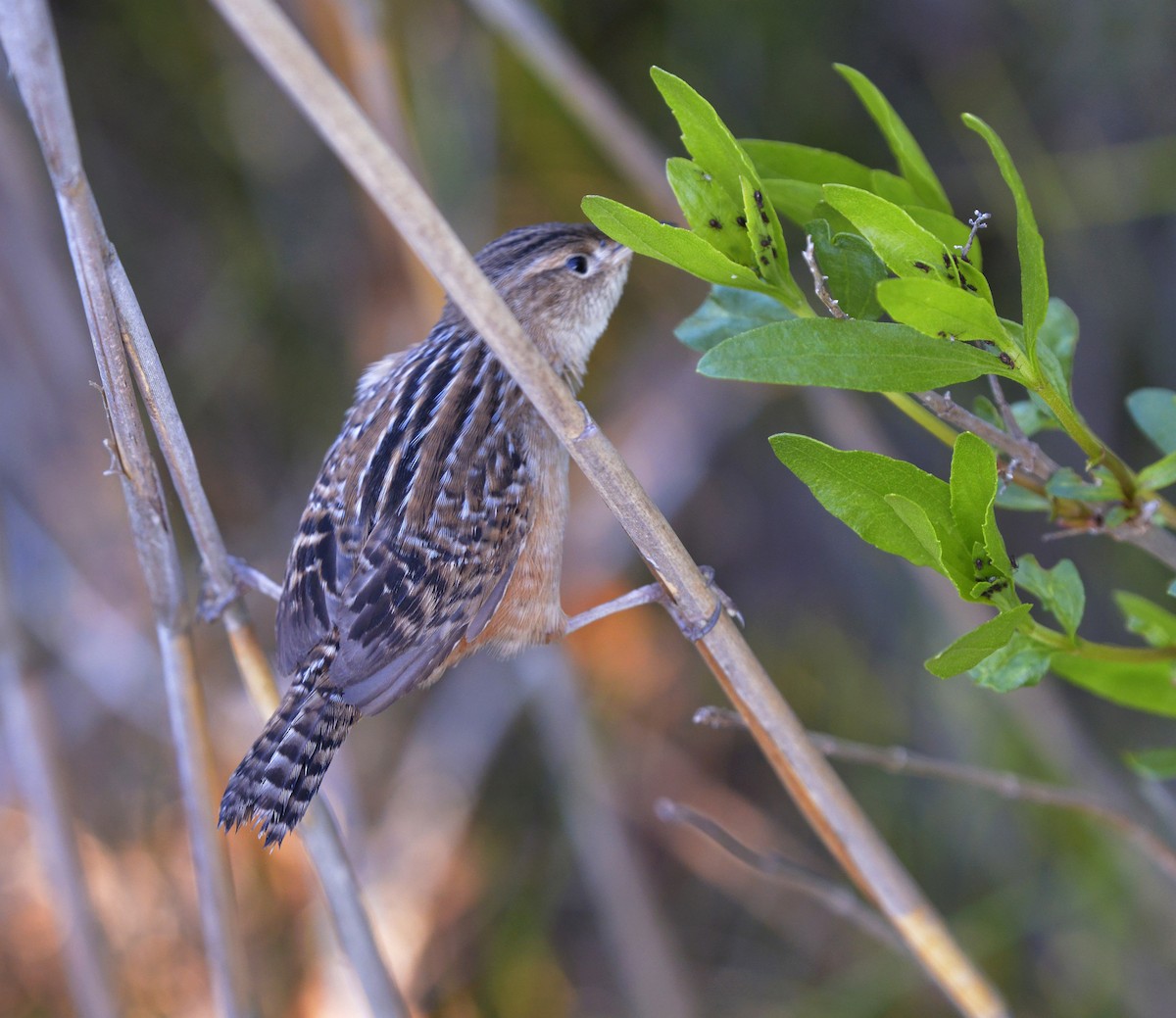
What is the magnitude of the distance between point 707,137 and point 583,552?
2.46 metres

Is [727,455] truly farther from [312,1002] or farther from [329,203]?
[312,1002]

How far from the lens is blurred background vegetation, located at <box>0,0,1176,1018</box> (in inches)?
117

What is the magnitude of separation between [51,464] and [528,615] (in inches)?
83.3

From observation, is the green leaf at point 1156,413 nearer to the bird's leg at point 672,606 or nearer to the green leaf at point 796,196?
the green leaf at point 796,196

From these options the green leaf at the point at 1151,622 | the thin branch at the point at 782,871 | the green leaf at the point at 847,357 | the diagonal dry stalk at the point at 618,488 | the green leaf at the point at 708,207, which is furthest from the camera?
the thin branch at the point at 782,871

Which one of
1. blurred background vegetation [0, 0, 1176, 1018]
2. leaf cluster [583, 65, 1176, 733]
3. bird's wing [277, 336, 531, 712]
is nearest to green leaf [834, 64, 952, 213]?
leaf cluster [583, 65, 1176, 733]

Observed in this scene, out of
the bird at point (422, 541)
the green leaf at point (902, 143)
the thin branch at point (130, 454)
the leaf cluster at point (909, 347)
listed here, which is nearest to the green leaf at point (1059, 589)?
the leaf cluster at point (909, 347)

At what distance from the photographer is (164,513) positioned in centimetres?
132

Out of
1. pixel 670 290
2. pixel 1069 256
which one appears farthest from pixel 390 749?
pixel 1069 256

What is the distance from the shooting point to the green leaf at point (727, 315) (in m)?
1.22

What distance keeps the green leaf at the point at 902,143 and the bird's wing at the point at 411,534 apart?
86 centimetres

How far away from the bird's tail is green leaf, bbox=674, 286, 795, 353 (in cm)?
78

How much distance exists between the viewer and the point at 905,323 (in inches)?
38.4

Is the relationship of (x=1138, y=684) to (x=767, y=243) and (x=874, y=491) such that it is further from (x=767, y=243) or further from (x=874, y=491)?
(x=767, y=243)
